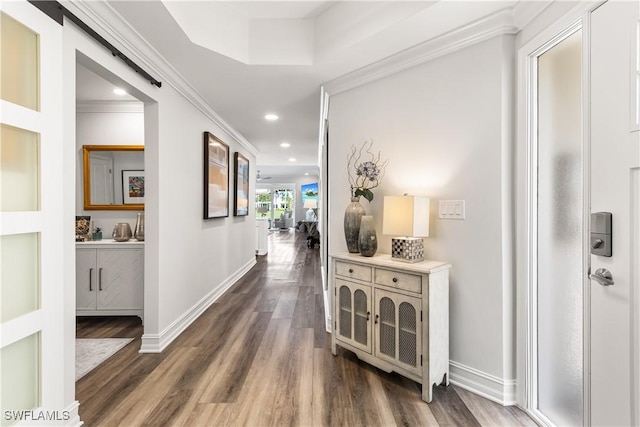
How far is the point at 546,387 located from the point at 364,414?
3.46 feet

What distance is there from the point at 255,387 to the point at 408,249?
139cm

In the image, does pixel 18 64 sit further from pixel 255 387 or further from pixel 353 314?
pixel 353 314

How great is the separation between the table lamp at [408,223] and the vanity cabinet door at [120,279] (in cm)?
264

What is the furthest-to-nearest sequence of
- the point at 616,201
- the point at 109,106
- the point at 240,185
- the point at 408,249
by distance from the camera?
1. the point at 240,185
2. the point at 109,106
3. the point at 408,249
4. the point at 616,201

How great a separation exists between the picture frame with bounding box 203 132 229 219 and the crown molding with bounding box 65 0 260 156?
0.59 m

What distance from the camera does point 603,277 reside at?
4.36 feet

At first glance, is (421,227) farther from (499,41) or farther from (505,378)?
(499,41)

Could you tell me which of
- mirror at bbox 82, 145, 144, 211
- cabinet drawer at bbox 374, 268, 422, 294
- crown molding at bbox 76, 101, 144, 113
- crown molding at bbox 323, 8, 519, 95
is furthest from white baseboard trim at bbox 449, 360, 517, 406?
crown molding at bbox 76, 101, 144, 113

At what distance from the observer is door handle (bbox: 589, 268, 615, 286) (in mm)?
1306

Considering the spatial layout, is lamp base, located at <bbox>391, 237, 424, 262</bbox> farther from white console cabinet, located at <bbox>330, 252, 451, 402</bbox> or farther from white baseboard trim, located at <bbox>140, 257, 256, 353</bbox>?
white baseboard trim, located at <bbox>140, 257, 256, 353</bbox>

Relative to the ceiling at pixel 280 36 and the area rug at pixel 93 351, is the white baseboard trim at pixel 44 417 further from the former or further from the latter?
the ceiling at pixel 280 36

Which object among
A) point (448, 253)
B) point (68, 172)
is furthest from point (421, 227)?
point (68, 172)

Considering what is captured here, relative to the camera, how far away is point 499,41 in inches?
75.6

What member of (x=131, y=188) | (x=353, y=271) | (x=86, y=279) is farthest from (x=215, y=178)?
(x=353, y=271)
